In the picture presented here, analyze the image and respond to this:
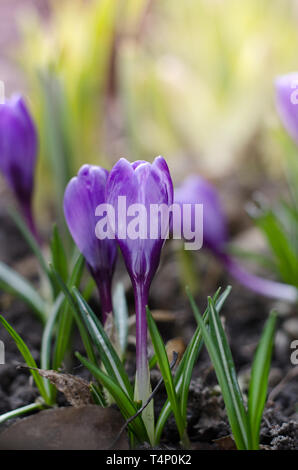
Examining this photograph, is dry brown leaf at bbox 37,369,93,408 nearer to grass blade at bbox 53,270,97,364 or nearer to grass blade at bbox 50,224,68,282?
grass blade at bbox 53,270,97,364

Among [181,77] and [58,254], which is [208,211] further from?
[181,77]

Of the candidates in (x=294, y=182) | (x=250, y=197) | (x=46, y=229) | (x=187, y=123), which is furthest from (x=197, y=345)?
(x=187, y=123)

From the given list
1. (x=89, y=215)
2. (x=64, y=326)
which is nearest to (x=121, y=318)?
(x=64, y=326)

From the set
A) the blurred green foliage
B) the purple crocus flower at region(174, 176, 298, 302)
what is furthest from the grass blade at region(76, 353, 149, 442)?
the blurred green foliage

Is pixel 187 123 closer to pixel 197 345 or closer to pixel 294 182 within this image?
pixel 294 182

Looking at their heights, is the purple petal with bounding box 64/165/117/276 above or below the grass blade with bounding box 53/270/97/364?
above

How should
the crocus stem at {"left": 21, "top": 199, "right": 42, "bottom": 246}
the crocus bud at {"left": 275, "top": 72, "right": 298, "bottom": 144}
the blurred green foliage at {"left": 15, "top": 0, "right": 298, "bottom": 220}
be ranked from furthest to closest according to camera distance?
the blurred green foliage at {"left": 15, "top": 0, "right": 298, "bottom": 220} → the crocus stem at {"left": 21, "top": 199, "right": 42, "bottom": 246} → the crocus bud at {"left": 275, "top": 72, "right": 298, "bottom": 144}

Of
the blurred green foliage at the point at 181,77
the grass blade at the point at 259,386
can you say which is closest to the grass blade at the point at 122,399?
the grass blade at the point at 259,386
